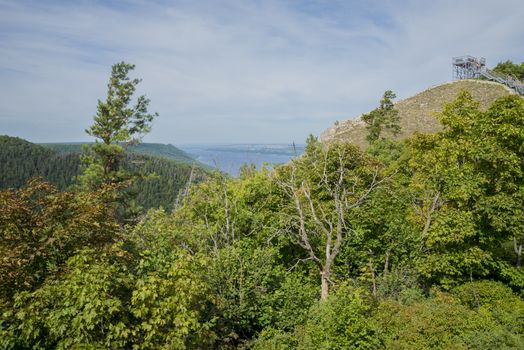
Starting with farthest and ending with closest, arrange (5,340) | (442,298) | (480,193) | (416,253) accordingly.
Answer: (416,253), (480,193), (442,298), (5,340)

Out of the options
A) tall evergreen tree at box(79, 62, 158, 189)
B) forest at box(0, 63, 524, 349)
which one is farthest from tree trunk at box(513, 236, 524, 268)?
tall evergreen tree at box(79, 62, 158, 189)

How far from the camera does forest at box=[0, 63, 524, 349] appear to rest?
332 inches

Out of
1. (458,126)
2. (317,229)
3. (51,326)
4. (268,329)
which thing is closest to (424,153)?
(458,126)

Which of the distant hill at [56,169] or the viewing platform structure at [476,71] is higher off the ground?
the viewing platform structure at [476,71]

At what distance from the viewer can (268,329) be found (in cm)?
1205

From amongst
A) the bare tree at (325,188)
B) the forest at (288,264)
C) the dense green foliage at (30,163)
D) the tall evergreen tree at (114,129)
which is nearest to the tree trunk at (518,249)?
the forest at (288,264)

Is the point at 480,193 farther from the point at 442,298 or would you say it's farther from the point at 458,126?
the point at 442,298

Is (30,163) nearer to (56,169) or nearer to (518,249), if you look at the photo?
(56,169)

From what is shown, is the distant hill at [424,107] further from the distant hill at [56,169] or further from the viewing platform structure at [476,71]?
the distant hill at [56,169]

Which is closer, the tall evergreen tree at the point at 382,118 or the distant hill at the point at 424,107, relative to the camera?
the tall evergreen tree at the point at 382,118

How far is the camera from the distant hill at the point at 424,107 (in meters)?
57.3

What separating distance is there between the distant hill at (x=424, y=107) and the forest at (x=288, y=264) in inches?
1475

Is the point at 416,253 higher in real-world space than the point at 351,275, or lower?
higher

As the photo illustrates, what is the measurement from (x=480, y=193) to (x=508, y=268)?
3.71 metres
